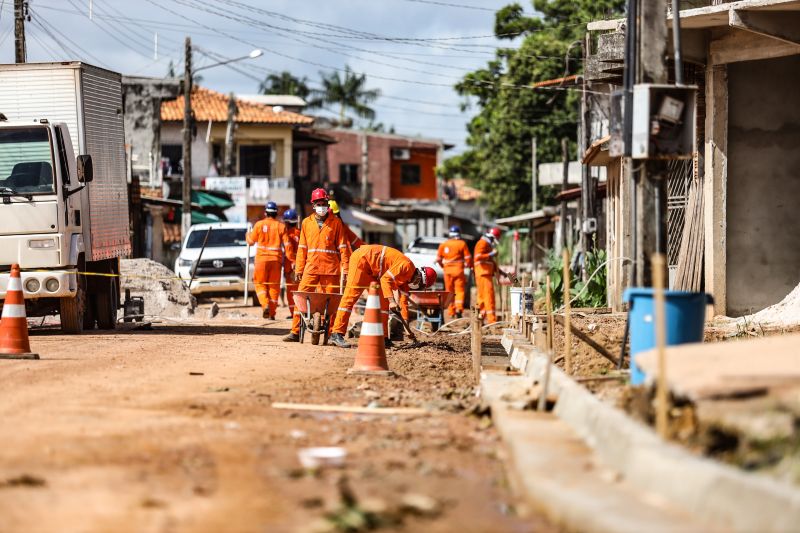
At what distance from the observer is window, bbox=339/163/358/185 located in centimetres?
7500

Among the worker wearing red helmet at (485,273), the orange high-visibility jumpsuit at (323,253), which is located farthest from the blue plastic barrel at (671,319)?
the worker wearing red helmet at (485,273)

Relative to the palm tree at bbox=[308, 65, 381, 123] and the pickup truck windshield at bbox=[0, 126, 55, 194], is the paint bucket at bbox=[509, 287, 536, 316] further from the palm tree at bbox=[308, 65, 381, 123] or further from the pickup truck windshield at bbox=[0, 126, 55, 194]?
the palm tree at bbox=[308, 65, 381, 123]

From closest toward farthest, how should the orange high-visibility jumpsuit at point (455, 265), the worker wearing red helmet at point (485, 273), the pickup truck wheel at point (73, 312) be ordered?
the pickup truck wheel at point (73, 312), the worker wearing red helmet at point (485, 273), the orange high-visibility jumpsuit at point (455, 265)

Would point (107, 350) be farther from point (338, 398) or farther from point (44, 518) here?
point (44, 518)

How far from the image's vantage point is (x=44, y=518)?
5703 mm

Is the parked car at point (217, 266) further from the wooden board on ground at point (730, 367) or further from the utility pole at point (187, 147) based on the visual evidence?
the wooden board on ground at point (730, 367)

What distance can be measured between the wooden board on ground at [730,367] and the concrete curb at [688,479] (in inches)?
13.7

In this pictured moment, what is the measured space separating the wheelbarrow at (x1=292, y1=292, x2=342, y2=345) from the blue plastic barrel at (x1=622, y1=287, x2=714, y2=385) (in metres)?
7.37

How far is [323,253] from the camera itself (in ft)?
54.6

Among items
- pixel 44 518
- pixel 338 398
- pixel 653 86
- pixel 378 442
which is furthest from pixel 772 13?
pixel 44 518

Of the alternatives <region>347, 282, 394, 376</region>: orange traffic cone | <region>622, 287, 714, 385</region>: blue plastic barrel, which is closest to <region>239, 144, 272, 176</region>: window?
→ <region>347, 282, 394, 376</region>: orange traffic cone

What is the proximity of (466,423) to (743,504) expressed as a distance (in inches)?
171

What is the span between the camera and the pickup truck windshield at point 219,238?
30453mm

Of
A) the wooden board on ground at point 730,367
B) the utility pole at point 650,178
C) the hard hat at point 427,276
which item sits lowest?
the wooden board on ground at point 730,367
